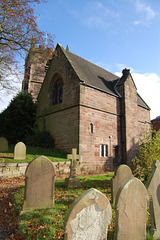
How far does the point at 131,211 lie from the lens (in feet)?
9.04

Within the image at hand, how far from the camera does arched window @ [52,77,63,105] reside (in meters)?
16.1

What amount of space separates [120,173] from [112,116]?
34.9ft

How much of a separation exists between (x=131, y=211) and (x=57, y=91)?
1494cm

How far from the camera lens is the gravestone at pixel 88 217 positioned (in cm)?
223

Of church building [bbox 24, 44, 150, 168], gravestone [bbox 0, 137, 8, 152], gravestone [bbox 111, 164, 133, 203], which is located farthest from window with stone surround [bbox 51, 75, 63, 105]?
gravestone [bbox 111, 164, 133, 203]

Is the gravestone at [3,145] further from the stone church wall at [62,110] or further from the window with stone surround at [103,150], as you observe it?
the window with stone surround at [103,150]

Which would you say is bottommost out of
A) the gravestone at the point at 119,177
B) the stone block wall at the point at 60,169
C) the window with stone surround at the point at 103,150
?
the stone block wall at the point at 60,169

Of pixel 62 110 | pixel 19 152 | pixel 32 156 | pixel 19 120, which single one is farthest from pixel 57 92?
pixel 19 152

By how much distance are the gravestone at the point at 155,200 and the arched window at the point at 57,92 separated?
13.0m

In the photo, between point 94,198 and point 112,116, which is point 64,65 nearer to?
point 112,116

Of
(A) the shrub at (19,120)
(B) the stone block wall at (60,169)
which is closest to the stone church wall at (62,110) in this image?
(A) the shrub at (19,120)

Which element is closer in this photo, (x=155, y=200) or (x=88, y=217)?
(x=88, y=217)

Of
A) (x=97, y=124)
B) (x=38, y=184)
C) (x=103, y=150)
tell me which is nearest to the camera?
(x=38, y=184)

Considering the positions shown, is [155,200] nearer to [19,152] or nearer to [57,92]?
[19,152]
